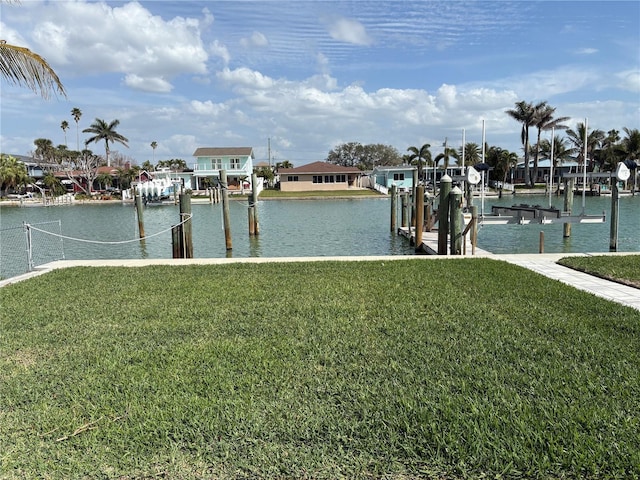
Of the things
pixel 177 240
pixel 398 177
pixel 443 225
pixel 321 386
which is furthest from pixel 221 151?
pixel 321 386

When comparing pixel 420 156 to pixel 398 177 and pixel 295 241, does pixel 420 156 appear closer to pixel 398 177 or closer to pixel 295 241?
pixel 398 177

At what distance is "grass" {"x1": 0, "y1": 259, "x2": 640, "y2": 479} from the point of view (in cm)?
325

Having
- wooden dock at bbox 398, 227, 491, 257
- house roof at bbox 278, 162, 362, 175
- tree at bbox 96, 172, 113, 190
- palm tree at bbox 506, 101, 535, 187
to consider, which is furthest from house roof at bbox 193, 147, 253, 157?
wooden dock at bbox 398, 227, 491, 257

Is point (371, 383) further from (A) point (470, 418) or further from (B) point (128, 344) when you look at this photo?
(B) point (128, 344)

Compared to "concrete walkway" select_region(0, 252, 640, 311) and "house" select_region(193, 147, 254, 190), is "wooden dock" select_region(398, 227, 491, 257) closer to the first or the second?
"concrete walkway" select_region(0, 252, 640, 311)

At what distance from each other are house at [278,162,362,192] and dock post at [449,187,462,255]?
5484 centimetres

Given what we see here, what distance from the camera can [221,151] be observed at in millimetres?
67188

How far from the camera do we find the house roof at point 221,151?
6612 centimetres

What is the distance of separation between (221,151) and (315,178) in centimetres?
1296

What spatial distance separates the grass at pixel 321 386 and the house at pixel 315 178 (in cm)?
6100

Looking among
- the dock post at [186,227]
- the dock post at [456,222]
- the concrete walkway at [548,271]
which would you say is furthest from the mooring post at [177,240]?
the dock post at [456,222]

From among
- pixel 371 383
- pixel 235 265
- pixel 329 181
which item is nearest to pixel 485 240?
pixel 235 265

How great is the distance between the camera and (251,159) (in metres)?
67.6

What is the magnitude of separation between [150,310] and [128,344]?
1.44 meters
